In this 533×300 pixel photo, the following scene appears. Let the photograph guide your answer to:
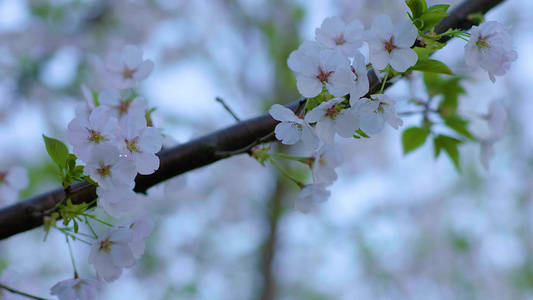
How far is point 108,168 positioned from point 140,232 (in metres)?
0.13

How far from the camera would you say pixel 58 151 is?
56 cm

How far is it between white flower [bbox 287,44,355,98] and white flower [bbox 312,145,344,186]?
0.51 ft

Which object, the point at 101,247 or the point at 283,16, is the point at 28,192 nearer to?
the point at 283,16

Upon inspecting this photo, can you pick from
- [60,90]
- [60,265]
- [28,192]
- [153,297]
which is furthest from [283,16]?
[60,265]

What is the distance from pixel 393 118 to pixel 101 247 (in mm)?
365

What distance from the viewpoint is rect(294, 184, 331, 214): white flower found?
2.15ft

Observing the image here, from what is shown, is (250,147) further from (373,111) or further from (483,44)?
(483,44)

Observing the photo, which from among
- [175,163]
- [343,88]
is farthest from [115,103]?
[343,88]

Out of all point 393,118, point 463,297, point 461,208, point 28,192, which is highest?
point 393,118

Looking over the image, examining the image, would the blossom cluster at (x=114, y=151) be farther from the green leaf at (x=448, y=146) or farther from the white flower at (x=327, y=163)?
the green leaf at (x=448, y=146)

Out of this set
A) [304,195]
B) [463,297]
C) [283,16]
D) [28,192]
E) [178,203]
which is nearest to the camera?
[304,195]

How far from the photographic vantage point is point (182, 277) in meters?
4.38

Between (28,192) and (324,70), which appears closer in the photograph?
(324,70)

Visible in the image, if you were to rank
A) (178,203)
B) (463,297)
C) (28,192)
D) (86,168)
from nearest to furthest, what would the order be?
(86,168) → (28,192) → (178,203) → (463,297)
